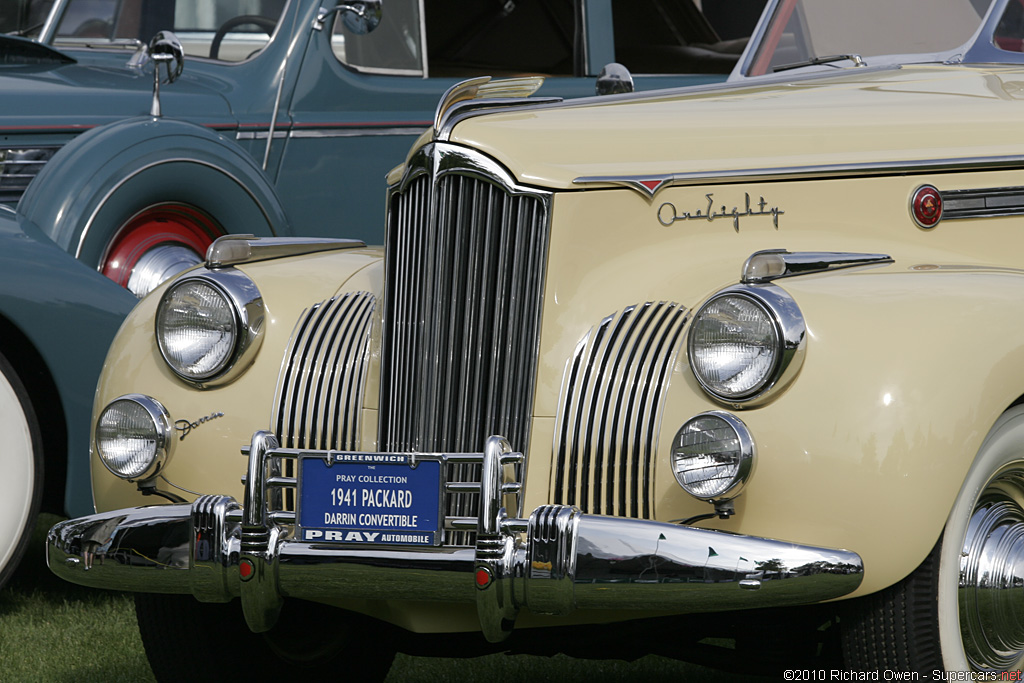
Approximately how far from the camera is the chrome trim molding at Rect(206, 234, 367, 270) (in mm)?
3479

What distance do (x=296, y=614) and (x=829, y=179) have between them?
1642 millimetres

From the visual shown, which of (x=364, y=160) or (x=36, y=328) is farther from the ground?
(x=364, y=160)

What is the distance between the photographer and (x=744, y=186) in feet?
10.2

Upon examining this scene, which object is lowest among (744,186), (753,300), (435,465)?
(435,465)

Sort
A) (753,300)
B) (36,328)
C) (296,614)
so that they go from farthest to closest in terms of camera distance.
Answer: (36,328) → (296,614) → (753,300)

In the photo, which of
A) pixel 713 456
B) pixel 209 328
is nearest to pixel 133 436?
pixel 209 328

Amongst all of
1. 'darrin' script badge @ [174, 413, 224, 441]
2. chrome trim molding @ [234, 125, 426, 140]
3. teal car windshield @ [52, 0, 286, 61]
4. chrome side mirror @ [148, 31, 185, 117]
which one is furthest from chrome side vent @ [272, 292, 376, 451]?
teal car windshield @ [52, 0, 286, 61]

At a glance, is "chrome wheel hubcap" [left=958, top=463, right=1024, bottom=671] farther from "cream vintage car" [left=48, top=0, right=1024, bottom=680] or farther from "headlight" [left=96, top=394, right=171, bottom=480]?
"headlight" [left=96, top=394, right=171, bottom=480]

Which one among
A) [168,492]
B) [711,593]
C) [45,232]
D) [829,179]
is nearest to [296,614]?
[168,492]

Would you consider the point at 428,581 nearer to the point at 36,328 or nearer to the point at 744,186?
the point at 744,186

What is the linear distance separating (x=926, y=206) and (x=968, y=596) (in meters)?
0.90

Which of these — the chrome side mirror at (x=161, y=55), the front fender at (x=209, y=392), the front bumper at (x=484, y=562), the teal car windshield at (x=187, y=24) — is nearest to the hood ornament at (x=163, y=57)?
the chrome side mirror at (x=161, y=55)

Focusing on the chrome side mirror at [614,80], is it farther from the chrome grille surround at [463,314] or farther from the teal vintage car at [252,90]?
the chrome grille surround at [463,314]

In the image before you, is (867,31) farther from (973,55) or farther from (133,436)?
(133,436)
